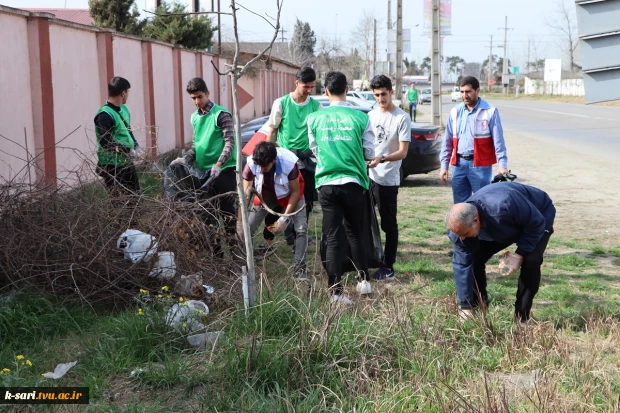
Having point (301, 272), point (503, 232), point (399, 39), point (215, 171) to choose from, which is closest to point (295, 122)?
point (215, 171)

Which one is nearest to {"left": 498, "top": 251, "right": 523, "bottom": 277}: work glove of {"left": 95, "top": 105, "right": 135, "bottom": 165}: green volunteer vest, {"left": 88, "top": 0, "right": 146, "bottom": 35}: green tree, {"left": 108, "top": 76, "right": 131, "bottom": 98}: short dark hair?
{"left": 95, "top": 105, "right": 135, "bottom": 165}: green volunteer vest

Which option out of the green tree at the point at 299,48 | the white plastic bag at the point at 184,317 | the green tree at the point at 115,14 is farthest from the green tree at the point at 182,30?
the green tree at the point at 299,48

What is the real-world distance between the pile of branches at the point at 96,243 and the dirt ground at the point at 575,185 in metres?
4.49

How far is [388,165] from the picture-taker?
6.77 metres

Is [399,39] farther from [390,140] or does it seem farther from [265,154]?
[265,154]

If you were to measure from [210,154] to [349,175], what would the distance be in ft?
5.49

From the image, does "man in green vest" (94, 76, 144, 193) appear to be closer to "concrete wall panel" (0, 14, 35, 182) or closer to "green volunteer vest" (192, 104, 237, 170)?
"green volunteer vest" (192, 104, 237, 170)

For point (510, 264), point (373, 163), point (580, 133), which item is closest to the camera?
point (510, 264)

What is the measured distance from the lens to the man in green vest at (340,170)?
5797 millimetres

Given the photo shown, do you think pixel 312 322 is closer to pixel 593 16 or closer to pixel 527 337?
pixel 527 337

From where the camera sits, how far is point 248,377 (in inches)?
159

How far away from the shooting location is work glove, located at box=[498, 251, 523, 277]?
Answer: 4816 millimetres

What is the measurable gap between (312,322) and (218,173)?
8.50ft

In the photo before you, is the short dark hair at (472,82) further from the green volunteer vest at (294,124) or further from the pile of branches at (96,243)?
the pile of branches at (96,243)
